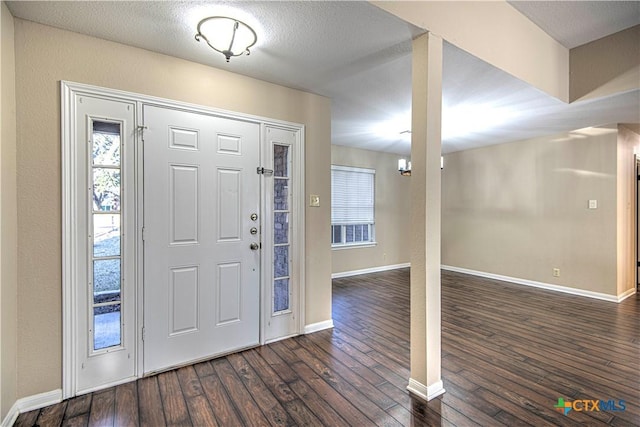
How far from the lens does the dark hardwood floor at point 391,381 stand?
5.97 feet

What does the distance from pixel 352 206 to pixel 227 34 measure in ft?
13.7

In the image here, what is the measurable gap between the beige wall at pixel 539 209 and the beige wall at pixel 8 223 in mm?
6104

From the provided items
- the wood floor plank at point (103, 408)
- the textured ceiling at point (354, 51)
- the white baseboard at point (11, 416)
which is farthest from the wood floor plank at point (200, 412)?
the textured ceiling at point (354, 51)

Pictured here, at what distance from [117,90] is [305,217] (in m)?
1.82

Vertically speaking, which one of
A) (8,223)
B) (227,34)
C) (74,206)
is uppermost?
(227,34)

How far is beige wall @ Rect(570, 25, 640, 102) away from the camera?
2.68 m

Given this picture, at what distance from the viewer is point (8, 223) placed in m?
1.74

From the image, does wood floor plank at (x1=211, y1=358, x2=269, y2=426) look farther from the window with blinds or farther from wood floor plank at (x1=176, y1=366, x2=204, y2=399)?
the window with blinds

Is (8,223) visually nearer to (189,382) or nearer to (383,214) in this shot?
(189,382)

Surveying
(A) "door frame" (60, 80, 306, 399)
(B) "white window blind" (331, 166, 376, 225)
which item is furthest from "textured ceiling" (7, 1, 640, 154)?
(B) "white window blind" (331, 166, 376, 225)

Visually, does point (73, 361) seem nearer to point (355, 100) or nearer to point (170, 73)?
point (170, 73)

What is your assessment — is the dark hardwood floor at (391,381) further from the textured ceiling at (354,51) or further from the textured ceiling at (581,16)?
the textured ceiling at (581,16)

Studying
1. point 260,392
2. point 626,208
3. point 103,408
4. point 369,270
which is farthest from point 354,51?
point 626,208

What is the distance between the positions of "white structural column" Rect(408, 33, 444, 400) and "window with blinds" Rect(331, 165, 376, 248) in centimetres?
353
